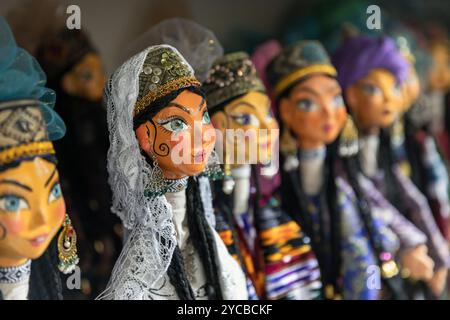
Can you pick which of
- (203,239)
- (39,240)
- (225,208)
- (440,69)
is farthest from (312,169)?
(440,69)

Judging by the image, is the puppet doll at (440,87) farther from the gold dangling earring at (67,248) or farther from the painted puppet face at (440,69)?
the gold dangling earring at (67,248)

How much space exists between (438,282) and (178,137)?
128cm

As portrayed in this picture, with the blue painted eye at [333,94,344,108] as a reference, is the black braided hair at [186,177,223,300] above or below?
below

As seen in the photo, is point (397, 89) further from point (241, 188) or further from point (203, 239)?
point (203, 239)

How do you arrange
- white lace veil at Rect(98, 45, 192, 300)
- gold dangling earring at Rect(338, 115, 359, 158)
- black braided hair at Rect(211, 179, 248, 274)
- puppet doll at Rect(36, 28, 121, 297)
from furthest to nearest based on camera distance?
gold dangling earring at Rect(338, 115, 359, 158)
puppet doll at Rect(36, 28, 121, 297)
black braided hair at Rect(211, 179, 248, 274)
white lace veil at Rect(98, 45, 192, 300)

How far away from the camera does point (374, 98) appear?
8.05 feet

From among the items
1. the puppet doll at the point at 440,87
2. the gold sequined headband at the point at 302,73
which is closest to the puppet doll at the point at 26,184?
the gold sequined headband at the point at 302,73

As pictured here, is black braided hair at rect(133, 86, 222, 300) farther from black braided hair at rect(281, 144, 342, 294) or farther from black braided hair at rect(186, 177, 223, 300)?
black braided hair at rect(281, 144, 342, 294)

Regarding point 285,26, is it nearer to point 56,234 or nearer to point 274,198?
point 274,198

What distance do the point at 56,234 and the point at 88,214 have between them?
48 cm

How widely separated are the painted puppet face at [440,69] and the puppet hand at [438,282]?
1073 millimetres

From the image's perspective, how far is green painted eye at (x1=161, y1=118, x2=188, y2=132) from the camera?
5.59 feet

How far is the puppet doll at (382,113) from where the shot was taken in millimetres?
2439

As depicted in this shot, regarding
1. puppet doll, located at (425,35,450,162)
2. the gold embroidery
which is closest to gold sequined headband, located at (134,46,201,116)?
the gold embroidery
